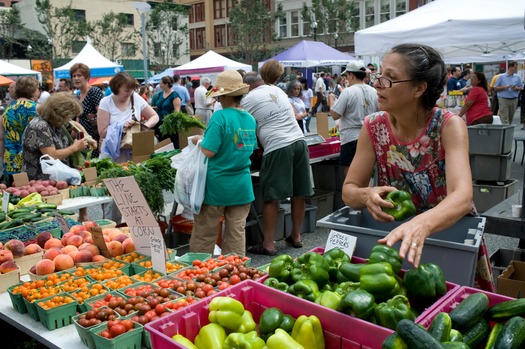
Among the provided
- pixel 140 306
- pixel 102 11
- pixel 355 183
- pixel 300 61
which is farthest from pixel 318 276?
pixel 102 11

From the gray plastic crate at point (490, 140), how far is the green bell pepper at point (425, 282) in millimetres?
5897

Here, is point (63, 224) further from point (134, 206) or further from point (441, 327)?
point (441, 327)

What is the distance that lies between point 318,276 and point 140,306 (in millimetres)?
886

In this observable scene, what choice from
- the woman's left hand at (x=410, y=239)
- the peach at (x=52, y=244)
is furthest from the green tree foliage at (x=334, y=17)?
the woman's left hand at (x=410, y=239)

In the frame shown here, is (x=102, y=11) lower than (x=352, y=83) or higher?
higher

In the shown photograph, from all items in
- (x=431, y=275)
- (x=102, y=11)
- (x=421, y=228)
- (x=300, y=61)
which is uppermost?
(x=102, y=11)

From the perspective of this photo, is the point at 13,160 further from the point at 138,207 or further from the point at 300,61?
the point at 300,61

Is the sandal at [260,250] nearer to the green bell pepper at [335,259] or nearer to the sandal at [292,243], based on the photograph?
the sandal at [292,243]

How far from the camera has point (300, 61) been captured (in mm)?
15258

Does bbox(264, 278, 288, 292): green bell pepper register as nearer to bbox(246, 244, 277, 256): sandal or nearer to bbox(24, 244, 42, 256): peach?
bbox(24, 244, 42, 256): peach

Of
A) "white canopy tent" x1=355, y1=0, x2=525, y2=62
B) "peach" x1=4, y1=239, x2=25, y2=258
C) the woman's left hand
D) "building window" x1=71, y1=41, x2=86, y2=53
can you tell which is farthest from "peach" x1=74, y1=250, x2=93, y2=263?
"building window" x1=71, y1=41, x2=86, y2=53

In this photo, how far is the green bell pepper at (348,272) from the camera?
6.22ft

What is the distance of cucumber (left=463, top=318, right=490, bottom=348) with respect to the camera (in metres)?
1.61

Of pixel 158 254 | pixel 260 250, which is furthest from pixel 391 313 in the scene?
pixel 260 250
